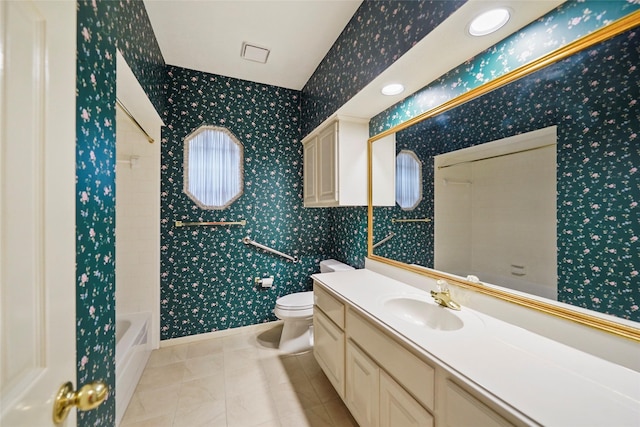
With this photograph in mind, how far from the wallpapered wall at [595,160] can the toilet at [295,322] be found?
1713 millimetres

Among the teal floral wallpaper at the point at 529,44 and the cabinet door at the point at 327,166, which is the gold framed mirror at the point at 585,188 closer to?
the teal floral wallpaper at the point at 529,44

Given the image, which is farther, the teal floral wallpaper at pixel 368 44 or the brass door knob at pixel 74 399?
the teal floral wallpaper at pixel 368 44

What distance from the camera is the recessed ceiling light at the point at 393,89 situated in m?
1.58

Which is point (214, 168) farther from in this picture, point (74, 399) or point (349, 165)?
point (74, 399)

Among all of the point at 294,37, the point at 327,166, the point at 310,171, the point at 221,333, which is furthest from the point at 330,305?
the point at 294,37

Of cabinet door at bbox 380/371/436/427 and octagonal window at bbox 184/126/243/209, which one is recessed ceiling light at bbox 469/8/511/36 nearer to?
cabinet door at bbox 380/371/436/427

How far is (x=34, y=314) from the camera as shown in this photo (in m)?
0.44

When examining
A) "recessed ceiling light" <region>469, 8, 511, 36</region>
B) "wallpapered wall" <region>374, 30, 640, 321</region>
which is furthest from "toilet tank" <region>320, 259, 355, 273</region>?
"recessed ceiling light" <region>469, 8, 511, 36</region>

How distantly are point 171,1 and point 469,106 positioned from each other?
1975 millimetres

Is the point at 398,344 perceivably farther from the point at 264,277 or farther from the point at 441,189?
the point at 264,277

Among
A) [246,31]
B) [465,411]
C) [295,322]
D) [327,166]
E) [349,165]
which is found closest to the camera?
[465,411]

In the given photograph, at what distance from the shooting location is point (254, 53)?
2162 mm

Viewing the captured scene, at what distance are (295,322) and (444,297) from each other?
4.85 feet

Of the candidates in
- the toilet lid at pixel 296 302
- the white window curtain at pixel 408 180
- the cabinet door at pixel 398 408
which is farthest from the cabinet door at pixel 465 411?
the toilet lid at pixel 296 302
